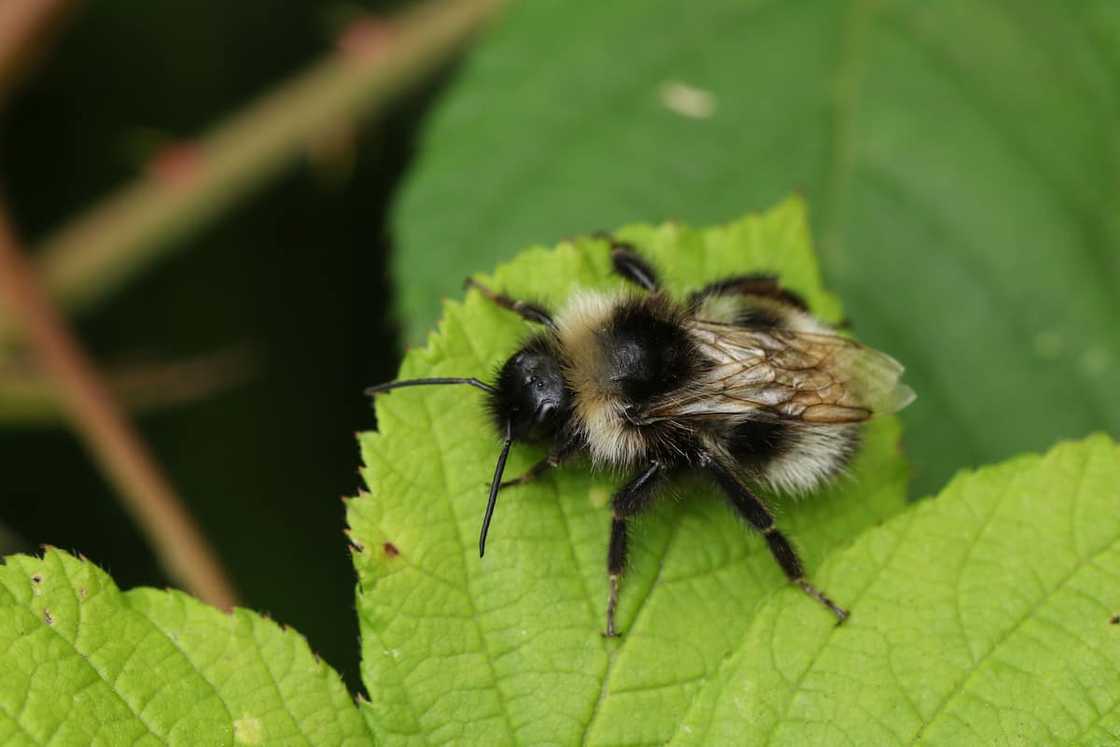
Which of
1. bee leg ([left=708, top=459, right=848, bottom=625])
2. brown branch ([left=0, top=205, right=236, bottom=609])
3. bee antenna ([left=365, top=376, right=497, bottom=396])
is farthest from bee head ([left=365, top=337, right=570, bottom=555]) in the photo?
brown branch ([left=0, top=205, right=236, bottom=609])

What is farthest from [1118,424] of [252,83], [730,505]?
[252,83]

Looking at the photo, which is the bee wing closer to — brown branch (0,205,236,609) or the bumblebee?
the bumblebee

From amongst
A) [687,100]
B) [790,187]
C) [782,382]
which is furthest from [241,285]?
[782,382]

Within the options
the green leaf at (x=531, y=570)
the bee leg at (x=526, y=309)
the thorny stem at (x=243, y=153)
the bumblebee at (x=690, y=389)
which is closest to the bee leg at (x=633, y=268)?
the bumblebee at (x=690, y=389)

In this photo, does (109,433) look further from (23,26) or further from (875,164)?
(875,164)

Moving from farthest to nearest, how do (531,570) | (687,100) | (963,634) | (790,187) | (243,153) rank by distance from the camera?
1. (243,153)
2. (687,100)
3. (790,187)
4. (531,570)
5. (963,634)

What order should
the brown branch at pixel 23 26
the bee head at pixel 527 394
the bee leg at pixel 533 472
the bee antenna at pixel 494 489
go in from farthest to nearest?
the brown branch at pixel 23 26, the bee head at pixel 527 394, the bee leg at pixel 533 472, the bee antenna at pixel 494 489

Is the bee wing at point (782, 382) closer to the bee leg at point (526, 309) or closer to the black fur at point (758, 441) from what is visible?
the black fur at point (758, 441)
